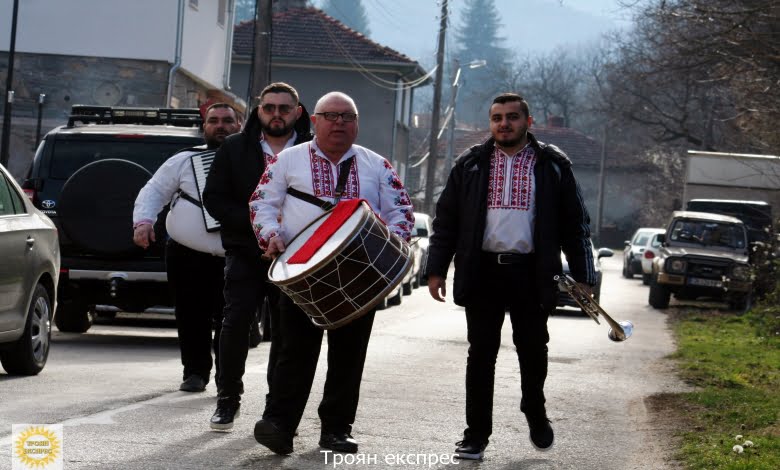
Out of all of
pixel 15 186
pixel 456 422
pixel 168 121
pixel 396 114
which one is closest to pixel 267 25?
pixel 168 121

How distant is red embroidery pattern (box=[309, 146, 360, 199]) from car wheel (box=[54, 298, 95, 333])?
8.04 meters

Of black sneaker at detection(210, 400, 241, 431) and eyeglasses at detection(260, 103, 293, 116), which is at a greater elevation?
eyeglasses at detection(260, 103, 293, 116)

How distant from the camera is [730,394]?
11688mm

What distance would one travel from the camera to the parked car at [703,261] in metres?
28.1

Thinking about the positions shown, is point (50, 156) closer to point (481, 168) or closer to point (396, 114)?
point (481, 168)

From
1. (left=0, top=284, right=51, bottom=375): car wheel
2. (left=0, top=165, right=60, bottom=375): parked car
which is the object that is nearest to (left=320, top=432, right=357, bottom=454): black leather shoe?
(left=0, top=165, right=60, bottom=375): parked car

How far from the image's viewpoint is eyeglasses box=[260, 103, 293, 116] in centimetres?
836

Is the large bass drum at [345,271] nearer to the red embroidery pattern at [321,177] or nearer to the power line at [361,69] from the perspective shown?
the red embroidery pattern at [321,177]

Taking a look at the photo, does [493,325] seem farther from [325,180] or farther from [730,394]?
[730,394]

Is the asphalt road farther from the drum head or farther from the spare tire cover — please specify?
the spare tire cover

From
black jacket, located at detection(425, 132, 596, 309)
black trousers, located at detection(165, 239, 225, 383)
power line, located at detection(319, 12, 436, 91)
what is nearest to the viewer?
black jacket, located at detection(425, 132, 596, 309)

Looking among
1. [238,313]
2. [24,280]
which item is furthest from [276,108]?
[24,280]

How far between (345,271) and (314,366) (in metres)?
0.69

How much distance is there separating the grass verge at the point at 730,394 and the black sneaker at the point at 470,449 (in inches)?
44.3
